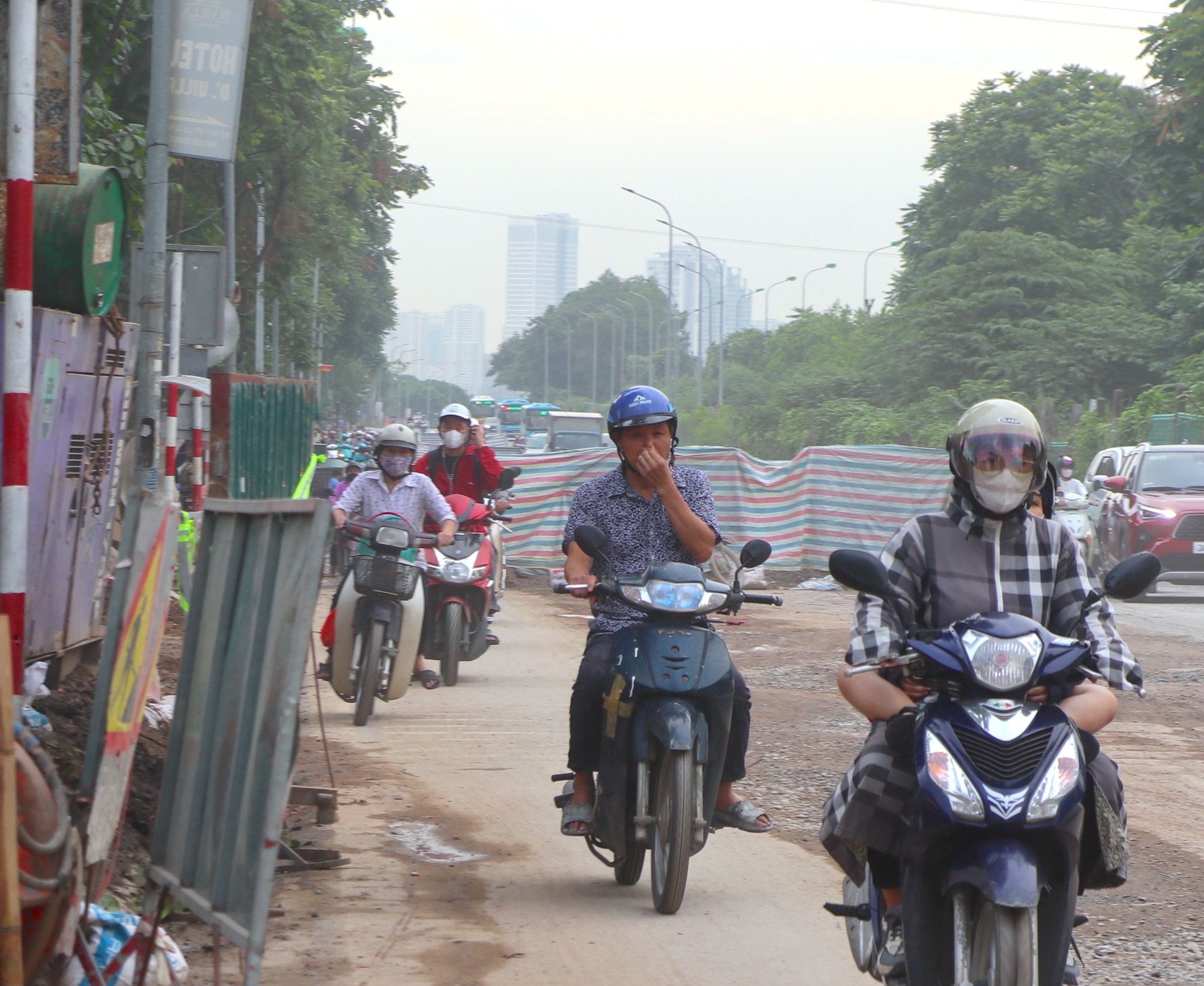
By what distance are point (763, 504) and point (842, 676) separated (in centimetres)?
1786

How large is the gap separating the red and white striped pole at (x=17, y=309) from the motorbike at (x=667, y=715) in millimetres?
1862

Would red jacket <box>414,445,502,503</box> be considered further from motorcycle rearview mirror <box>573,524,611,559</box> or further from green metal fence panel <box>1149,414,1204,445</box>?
green metal fence panel <box>1149,414,1204,445</box>

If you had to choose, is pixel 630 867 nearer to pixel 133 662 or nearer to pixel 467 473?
pixel 133 662

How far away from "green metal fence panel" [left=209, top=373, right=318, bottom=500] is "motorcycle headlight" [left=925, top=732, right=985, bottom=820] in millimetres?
11005

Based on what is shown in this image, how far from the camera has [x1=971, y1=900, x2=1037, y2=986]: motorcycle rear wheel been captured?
334cm

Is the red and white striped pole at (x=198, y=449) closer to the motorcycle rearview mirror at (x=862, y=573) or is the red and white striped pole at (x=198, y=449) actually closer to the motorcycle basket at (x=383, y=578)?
the motorcycle basket at (x=383, y=578)

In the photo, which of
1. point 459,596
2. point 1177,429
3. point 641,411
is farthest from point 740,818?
point 1177,429

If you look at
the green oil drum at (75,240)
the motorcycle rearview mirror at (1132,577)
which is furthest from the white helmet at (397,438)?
the motorcycle rearview mirror at (1132,577)

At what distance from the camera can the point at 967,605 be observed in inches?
154

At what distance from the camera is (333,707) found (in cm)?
1031

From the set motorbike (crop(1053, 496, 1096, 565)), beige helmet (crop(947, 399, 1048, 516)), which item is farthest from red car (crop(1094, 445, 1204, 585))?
beige helmet (crop(947, 399, 1048, 516))

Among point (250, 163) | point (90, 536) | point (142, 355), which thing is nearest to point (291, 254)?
point (250, 163)

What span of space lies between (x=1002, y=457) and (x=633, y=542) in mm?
2179

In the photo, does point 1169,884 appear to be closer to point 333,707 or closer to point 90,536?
point 90,536
